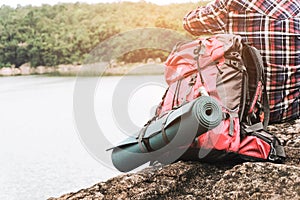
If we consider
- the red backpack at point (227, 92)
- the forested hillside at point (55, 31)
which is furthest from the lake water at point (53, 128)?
the forested hillside at point (55, 31)

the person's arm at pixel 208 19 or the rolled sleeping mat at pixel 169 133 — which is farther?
the person's arm at pixel 208 19

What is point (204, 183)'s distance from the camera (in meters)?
0.77

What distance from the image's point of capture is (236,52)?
85 centimetres

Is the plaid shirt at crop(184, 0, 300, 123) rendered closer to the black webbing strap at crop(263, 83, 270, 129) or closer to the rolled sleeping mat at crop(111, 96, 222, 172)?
the black webbing strap at crop(263, 83, 270, 129)

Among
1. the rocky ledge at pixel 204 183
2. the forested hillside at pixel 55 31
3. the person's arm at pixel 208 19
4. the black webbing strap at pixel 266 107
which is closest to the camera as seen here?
the rocky ledge at pixel 204 183

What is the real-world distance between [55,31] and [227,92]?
7.70 feet

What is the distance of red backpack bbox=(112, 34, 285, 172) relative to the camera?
75 cm

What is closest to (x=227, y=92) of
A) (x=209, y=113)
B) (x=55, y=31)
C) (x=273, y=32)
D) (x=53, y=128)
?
(x=209, y=113)

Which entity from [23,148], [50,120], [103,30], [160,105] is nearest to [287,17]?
[160,105]

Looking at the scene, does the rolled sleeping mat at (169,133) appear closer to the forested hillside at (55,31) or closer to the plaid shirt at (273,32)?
the plaid shirt at (273,32)

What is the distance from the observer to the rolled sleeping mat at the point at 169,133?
722 mm

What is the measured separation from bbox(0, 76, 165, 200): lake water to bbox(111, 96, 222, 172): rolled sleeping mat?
0.15m

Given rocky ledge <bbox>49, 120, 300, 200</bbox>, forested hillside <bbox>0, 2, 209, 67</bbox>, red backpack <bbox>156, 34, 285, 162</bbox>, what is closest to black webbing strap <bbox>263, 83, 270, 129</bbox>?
red backpack <bbox>156, 34, 285, 162</bbox>

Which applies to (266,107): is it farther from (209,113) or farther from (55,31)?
(55,31)
